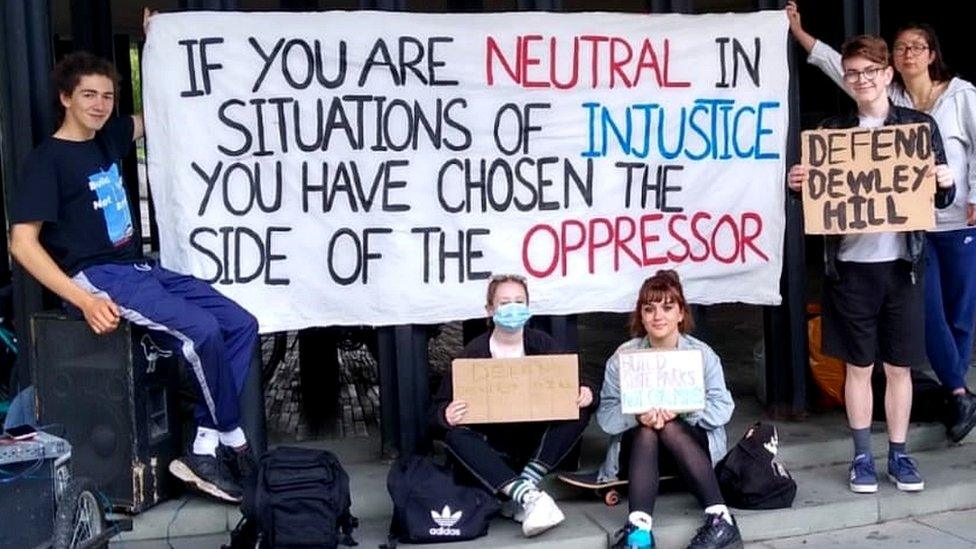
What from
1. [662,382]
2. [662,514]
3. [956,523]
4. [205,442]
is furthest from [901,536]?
[205,442]

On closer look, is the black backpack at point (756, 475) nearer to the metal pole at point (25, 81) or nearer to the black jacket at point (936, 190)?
the black jacket at point (936, 190)

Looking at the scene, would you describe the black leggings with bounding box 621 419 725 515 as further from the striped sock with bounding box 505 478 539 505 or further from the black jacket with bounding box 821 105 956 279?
the black jacket with bounding box 821 105 956 279

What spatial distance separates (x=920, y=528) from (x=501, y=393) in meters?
1.85

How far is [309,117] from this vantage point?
4879 millimetres

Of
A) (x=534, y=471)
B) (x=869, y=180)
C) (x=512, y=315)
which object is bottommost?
(x=534, y=471)

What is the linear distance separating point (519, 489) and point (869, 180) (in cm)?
194

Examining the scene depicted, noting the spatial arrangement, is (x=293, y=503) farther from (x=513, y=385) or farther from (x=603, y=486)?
(x=603, y=486)

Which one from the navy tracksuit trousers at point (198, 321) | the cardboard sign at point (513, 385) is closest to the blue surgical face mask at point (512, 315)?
the cardboard sign at point (513, 385)

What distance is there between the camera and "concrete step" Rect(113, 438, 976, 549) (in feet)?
14.6

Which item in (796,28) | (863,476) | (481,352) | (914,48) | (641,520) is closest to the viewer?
(641,520)

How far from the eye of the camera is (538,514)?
429 centimetres

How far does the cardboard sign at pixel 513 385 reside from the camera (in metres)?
4.46

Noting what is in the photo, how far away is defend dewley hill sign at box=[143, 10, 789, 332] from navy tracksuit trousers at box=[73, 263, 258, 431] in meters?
0.23

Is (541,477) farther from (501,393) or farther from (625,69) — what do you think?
(625,69)
